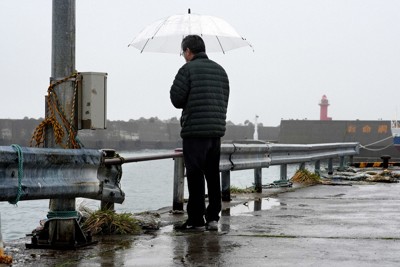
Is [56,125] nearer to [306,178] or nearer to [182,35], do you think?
[182,35]

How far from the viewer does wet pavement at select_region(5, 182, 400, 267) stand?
21.5 ft

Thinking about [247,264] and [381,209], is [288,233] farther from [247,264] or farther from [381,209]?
[381,209]

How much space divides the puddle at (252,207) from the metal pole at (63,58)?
3.54 metres

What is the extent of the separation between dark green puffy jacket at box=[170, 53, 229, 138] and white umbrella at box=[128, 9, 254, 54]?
3365 mm

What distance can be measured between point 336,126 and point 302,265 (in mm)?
47115

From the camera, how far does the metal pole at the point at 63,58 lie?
7.37 m

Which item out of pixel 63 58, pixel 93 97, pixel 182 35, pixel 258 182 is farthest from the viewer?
pixel 258 182

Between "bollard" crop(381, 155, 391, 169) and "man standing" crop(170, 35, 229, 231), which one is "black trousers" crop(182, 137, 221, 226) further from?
"bollard" crop(381, 155, 391, 169)

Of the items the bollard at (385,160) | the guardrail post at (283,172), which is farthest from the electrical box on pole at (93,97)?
the bollard at (385,160)

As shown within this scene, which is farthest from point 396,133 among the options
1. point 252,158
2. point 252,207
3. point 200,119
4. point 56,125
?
point 56,125

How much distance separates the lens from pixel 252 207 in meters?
11.6

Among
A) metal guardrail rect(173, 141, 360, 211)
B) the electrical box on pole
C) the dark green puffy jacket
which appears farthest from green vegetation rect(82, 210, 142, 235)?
metal guardrail rect(173, 141, 360, 211)

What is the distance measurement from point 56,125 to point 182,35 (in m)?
4.80

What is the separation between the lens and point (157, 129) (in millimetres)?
120062
